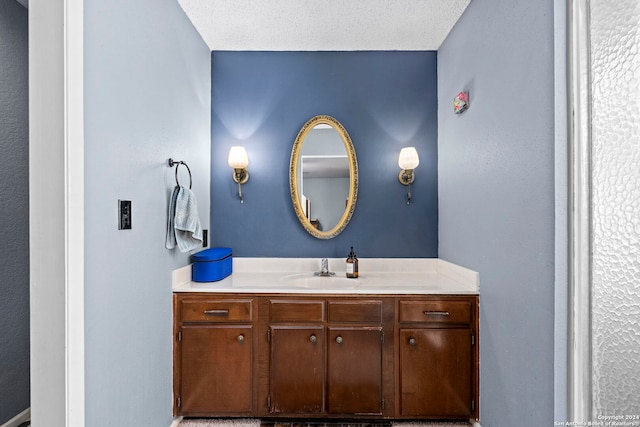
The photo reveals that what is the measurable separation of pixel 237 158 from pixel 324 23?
3.38ft

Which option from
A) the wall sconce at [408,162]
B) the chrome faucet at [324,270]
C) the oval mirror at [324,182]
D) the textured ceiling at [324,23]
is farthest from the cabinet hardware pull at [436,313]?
the textured ceiling at [324,23]

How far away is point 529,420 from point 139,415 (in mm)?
1661

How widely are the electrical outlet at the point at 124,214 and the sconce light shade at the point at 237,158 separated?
105cm

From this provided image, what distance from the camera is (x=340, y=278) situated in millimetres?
2404

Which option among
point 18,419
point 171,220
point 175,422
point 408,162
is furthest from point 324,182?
point 18,419

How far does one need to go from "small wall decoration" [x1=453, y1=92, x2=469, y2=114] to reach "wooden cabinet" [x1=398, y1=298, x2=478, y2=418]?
1090 mm

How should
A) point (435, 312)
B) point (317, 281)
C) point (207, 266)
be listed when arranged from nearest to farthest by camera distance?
point (435, 312)
point (207, 266)
point (317, 281)

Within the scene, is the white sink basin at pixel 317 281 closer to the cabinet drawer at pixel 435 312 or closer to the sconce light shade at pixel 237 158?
the cabinet drawer at pixel 435 312

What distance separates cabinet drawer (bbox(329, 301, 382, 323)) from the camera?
204 centimetres

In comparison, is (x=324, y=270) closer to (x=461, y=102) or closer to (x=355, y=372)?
(x=355, y=372)

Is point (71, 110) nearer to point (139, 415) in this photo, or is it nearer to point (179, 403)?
point (139, 415)

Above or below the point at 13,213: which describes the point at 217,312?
below

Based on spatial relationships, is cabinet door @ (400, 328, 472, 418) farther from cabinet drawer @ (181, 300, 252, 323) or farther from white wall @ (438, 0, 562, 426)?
cabinet drawer @ (181, 300, 252, 323)

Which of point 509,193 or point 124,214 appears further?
point 509,193
